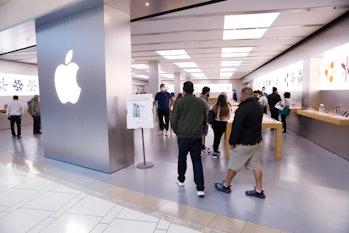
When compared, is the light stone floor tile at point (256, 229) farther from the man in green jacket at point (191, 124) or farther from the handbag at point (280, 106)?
the handbag at point (280, 106)

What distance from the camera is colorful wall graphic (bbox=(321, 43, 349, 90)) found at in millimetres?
5292

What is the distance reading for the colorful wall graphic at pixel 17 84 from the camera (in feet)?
34.9

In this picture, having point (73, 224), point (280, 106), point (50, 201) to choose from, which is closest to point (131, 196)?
point (73, 224)

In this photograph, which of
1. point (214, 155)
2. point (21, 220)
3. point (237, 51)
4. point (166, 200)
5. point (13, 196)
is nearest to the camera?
point (21, 220)

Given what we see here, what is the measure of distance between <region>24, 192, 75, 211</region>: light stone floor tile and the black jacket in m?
2.47

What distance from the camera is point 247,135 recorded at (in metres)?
2.92

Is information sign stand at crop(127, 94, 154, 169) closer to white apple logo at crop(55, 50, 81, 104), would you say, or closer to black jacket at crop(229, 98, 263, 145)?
white apple logo at crop(55, 50, 81, 104)

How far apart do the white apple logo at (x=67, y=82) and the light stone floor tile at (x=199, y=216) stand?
3.06 metres

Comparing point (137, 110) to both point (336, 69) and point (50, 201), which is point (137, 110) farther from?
point (336, 69)

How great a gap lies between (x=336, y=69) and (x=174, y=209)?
18.3ft

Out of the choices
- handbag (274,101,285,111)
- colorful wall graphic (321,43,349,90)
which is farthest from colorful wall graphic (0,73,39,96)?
colorful wall graphic (321,43,349,90)

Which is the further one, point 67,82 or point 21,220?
point 67,82

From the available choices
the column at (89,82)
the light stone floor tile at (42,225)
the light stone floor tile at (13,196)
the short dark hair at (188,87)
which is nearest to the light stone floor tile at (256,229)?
the short dark hair at (188,87)

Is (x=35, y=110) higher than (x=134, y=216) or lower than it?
higher
